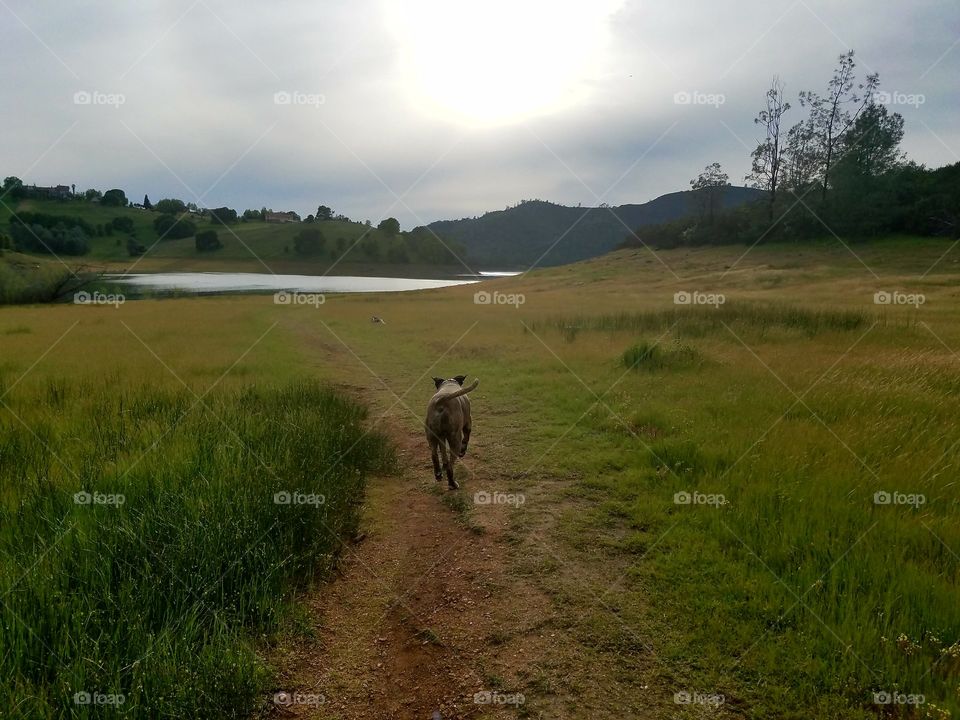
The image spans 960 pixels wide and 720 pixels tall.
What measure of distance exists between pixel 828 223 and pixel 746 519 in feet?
233

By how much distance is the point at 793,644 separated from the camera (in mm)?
4051

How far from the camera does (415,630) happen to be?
4727mm

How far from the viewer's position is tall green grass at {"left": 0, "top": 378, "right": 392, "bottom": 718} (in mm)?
3553

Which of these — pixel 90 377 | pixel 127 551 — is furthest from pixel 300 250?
pixel 127 551
